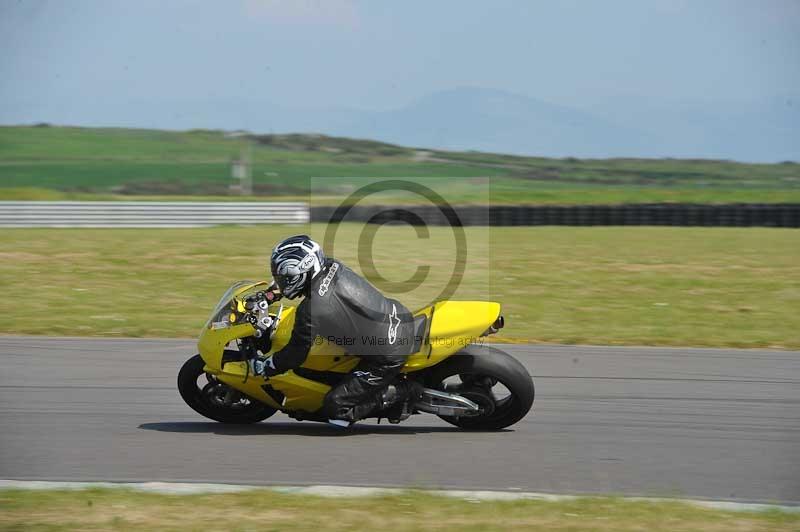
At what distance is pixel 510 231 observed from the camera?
1118 inches

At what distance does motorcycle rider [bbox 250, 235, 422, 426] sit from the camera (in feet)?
21.7

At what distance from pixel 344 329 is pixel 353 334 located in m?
0.08

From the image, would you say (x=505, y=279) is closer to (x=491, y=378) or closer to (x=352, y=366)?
(x=491, y=378)

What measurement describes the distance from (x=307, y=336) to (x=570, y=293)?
9.72m

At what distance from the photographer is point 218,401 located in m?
7.11

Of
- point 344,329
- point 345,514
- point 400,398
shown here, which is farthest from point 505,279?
point 345,514

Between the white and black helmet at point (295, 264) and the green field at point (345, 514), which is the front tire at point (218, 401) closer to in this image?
the white and black helmet at point (295, 264)

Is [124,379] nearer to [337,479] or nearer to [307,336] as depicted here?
[307,336]

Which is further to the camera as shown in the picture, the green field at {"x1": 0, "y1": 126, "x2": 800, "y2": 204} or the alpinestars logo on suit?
the green field at {"x1": 0, "y1": 126, "x2": 800, "y2": 204}

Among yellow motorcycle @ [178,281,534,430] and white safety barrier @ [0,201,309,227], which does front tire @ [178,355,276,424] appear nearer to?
yellow motorcycle @ [178,281,534,430]

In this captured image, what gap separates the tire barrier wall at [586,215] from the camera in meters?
30.0

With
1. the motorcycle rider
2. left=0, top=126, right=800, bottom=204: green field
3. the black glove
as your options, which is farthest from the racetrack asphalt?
left=0, top=126, right=800, bottom=204: green field

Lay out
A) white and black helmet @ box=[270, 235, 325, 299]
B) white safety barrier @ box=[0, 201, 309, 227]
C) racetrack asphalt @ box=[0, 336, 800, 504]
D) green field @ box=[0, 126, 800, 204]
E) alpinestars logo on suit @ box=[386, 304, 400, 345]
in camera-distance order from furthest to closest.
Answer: green field @ box=[0, 126, 800, 204], white safety barrier @ box=[0, 201, 309, 227], alpinestars logo on suit @ box=[386, 304, 400, 345], white and black helmet @ box=[270, 235, 325, 299], racetrack asphalt @ box=[0, 336, 800, 504]

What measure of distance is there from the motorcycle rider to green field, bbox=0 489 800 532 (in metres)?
1.47
